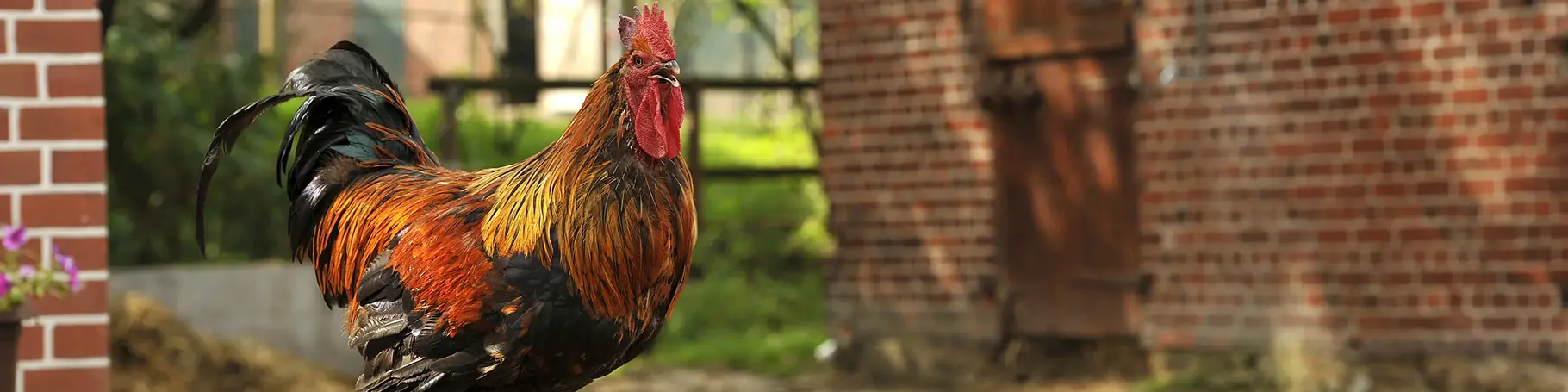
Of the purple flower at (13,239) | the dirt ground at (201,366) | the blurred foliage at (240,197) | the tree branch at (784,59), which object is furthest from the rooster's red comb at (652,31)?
the tree branch at (784,59)

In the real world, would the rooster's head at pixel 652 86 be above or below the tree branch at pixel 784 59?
below

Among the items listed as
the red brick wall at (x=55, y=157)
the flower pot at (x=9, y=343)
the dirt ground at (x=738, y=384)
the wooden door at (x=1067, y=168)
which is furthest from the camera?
the dirt ground at (x=738, y=384)

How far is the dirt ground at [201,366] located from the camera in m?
7.02

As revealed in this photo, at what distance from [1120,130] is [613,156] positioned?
16.1 ft

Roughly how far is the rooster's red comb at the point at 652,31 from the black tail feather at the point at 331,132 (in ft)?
2.99

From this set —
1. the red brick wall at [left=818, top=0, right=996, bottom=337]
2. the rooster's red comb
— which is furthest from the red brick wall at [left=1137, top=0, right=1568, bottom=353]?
the rooster's red comb

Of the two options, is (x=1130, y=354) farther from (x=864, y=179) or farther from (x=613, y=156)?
(x=613, y=156)

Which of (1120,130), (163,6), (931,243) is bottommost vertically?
(931,243)

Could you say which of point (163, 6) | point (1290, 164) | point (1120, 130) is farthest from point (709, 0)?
point (1290, 164)

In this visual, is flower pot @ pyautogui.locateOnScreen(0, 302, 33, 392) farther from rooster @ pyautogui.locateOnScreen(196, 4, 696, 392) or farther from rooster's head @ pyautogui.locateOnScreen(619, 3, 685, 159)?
rooster's head @ pyautogui.locateOnScreen(619, 3, 685, 159)

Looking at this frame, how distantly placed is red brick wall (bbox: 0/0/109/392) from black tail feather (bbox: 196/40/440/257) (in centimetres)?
70

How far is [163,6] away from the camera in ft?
32.2

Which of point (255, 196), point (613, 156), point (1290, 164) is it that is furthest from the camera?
Answer: point (255, 196)

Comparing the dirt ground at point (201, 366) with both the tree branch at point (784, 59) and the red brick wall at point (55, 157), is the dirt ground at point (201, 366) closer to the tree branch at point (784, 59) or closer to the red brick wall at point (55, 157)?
the red brick wall at point (55, 157)
